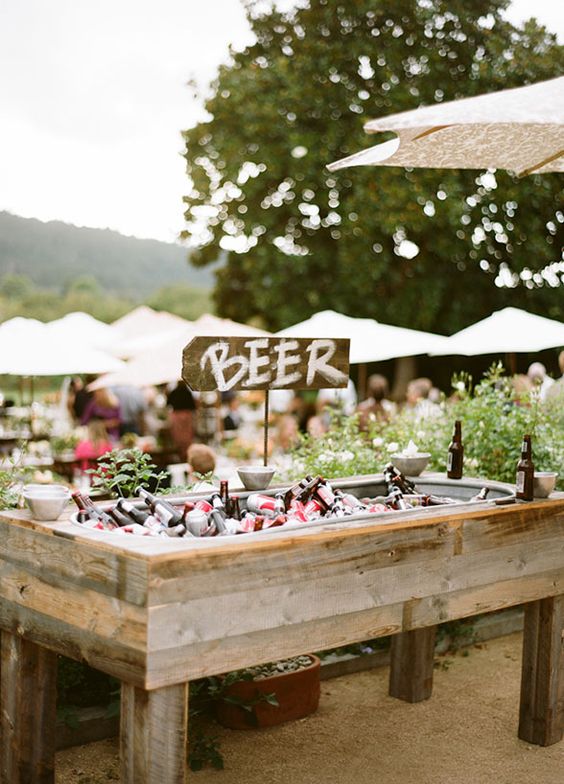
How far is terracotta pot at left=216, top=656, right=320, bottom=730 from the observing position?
4.62 metres

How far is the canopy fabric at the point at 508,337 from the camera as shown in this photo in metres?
9.79

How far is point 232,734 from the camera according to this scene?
4594 mm

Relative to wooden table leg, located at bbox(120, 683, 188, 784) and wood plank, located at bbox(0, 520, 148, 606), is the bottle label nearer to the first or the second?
wooden table leg, located at bbox(120, 683, 188, 784)

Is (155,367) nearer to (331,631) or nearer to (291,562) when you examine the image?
(331,631)

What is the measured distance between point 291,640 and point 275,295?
17.4 m

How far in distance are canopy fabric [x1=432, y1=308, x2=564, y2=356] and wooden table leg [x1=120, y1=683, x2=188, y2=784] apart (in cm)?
705

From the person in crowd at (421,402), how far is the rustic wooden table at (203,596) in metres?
2.97

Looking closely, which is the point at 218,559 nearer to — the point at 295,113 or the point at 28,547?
the point at 28,547

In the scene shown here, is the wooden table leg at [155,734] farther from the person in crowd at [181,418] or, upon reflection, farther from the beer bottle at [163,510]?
the person in crowd at [181,418]

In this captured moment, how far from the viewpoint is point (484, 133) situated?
14.7ft

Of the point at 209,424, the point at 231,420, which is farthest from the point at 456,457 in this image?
the point at 231,420

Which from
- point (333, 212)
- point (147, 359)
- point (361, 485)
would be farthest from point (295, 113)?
point (361, 485)

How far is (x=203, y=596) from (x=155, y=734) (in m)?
0.44

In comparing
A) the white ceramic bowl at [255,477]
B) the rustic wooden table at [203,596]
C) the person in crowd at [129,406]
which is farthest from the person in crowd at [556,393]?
the person in crowd at [129,406]
